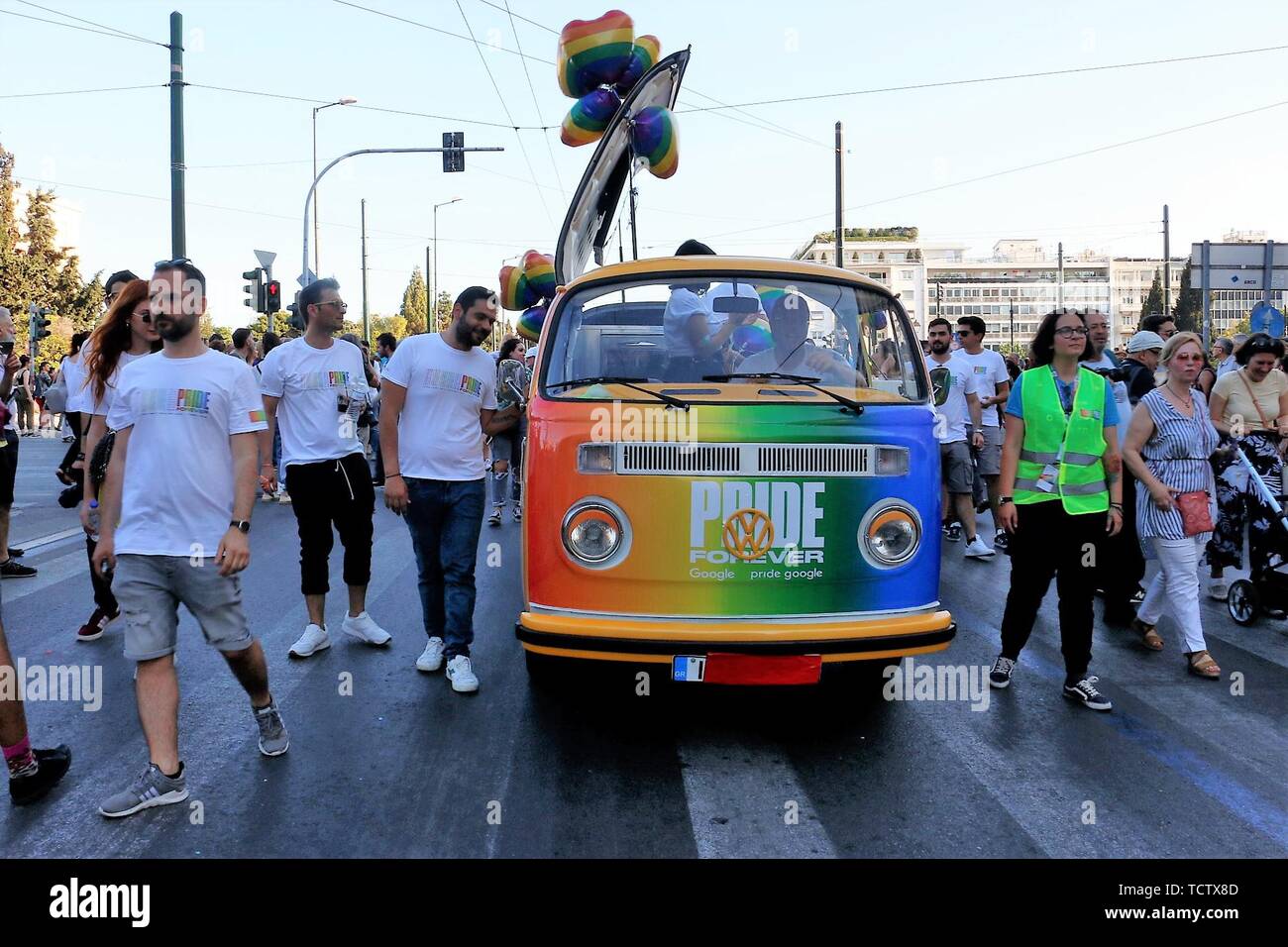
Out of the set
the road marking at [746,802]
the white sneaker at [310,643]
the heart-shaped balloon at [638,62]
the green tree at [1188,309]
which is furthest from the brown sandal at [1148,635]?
the green tree at [1188,309]

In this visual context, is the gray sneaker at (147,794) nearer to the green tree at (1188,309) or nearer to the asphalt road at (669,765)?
the asphalt road at (669,765)

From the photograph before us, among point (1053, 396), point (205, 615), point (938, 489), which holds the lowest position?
point (205, 615)

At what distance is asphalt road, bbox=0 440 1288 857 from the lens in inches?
132

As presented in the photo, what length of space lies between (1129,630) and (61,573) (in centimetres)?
768

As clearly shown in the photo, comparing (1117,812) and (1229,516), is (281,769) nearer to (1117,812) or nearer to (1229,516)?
(1117,812)

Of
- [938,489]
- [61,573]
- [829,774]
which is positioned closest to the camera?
[829,774]

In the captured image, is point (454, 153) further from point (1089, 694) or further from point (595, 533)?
point (1089, 694)

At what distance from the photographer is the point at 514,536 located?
982cm

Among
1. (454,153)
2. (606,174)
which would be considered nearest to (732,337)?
(606,174)

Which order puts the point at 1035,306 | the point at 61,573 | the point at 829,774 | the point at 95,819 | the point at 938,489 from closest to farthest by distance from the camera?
the point at 95,819, the point at 829,774, the point at 938,489, the point at 61,573, the point at 1035,306

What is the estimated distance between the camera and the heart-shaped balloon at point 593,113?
33.9 feet

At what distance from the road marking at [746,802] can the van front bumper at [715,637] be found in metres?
0.48

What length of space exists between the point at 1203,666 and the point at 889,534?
7.76ft
